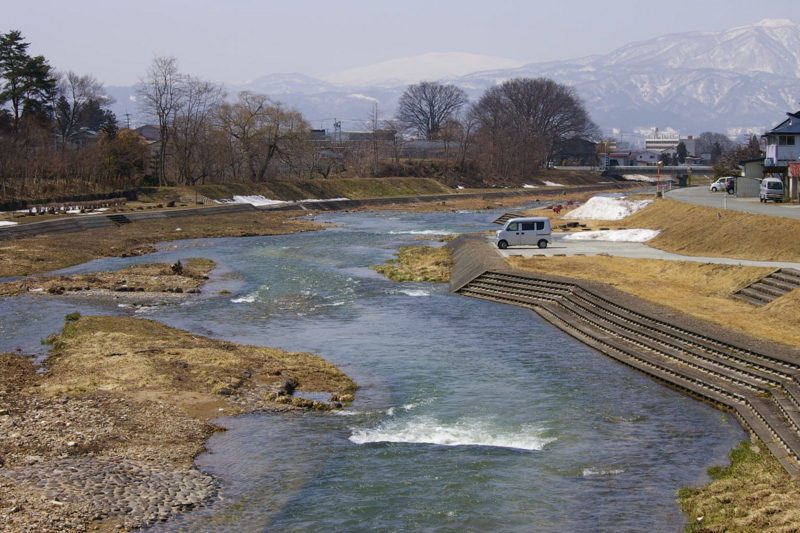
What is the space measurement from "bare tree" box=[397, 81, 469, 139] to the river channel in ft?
470

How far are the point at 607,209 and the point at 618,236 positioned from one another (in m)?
15.9

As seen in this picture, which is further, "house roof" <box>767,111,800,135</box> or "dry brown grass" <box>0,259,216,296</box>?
"house roof" <box>767,111,800,135</box>

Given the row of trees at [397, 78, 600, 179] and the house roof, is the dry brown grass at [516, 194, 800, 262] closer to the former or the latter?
the house roof

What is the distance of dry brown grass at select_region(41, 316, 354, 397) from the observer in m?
19.5

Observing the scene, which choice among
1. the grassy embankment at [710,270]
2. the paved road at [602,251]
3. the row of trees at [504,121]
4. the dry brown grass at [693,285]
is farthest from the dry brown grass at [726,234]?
the row of trees at [504,121]

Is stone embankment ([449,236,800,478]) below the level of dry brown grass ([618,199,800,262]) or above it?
below

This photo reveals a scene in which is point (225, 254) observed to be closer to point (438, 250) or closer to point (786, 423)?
point (438, 250)

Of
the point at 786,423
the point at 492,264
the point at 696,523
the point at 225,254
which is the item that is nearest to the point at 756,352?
the point at 786,423

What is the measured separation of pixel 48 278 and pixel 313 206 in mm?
53111

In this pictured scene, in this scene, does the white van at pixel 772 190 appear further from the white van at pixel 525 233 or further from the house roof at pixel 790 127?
the white van at pixel 525 233

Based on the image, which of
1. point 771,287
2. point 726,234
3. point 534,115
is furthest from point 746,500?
point 534,115

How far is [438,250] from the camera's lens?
159ft

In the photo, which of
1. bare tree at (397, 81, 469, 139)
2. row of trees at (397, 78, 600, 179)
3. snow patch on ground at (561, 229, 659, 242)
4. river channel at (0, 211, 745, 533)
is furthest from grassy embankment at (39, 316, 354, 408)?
bare tree at (397, 81, 469, 139)

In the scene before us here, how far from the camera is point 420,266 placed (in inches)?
1658
